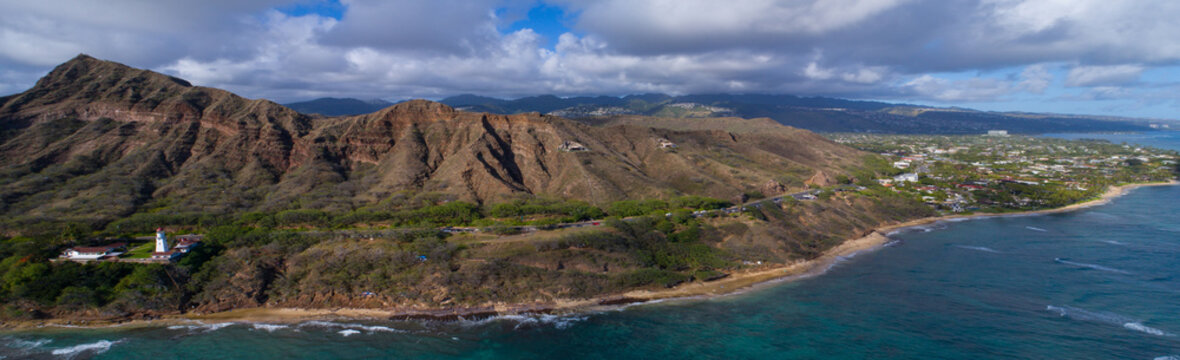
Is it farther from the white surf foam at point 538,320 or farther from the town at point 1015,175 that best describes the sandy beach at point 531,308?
the town at point 1015,175

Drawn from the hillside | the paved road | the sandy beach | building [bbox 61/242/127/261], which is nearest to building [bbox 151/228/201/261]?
the hillside

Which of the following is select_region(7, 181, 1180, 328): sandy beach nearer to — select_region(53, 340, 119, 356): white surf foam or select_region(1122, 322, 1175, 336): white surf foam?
select_region(53, 340, 119, 356): white surf foam

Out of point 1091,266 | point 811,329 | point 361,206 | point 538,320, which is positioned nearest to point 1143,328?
point 1091,266

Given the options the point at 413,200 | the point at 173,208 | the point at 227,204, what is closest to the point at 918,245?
the point at 413,200

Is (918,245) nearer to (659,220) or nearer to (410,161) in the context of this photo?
(659,220)

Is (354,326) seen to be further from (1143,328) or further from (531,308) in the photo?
(1143,328)
